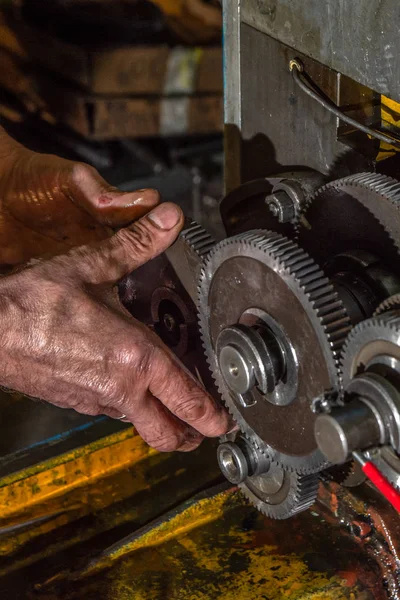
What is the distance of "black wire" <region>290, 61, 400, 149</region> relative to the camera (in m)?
1.15

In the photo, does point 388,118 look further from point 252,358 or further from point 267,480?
point 267,480

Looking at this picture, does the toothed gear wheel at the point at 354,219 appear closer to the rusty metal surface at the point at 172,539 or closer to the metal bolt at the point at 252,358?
the metal bolt at the point at 252,358

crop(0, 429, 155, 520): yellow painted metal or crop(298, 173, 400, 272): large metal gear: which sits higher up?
crop(298, 173, 400, 272): large metal gear

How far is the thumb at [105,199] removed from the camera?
4.16 feet

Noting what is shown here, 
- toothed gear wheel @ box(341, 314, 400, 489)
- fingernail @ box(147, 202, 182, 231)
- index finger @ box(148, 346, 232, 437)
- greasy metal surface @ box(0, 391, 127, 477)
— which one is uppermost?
fingernail @ box(147, 202, 182, 231)

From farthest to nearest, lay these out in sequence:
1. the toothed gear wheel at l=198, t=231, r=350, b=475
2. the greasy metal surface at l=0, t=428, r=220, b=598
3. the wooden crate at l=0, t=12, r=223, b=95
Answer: the wooden crate at l=0, t=12, r=223, b=95 < the greasy metal surface at l=0, t=428, r=220, b=598 < the toothed gear wheel at l=198, t=231, r=350, b=475

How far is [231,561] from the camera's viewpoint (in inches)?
52.4

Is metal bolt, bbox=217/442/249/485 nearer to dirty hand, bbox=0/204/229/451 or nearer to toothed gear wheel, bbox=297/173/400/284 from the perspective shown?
dirty hand, bbox=0/204/229/451

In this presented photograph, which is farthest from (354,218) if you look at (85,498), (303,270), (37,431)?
(37,431)

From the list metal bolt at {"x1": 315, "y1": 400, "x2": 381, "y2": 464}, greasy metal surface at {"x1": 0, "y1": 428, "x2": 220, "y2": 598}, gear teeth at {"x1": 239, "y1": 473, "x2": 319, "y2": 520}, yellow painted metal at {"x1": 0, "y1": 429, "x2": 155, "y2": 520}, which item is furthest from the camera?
yellow painted metal at {"x1": 0, "y1": 429, "x2": 155, "y2": 520}

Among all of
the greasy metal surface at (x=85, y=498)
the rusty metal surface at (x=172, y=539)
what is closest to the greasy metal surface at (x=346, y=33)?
the rusty metal surface at (x=172, y=539)

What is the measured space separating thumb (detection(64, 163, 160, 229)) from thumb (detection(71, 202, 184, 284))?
0.24ft

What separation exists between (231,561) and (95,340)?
1.50 feet

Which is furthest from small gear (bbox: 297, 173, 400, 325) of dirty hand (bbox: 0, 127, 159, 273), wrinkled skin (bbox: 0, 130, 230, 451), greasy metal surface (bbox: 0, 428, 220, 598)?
greasy metal surface (bbox: 0, 428, 220, 598)
